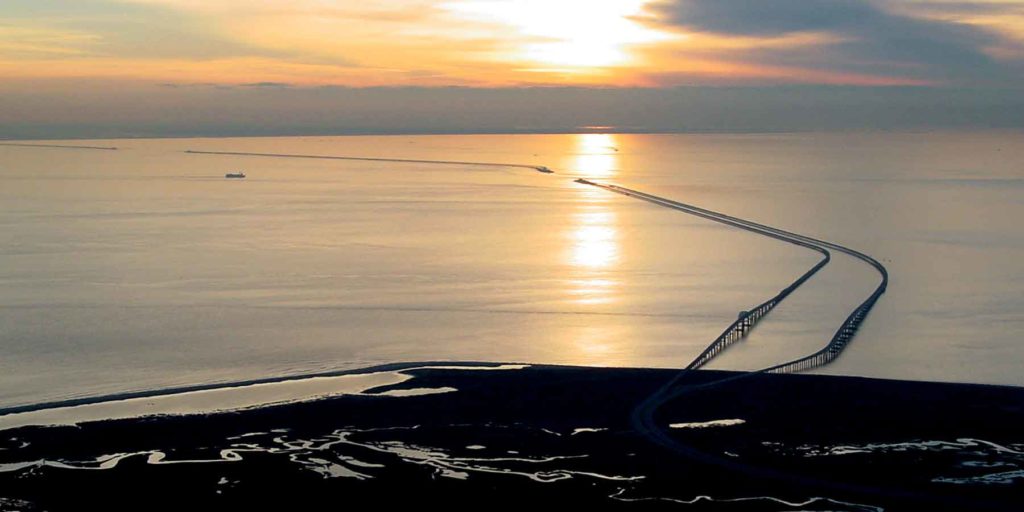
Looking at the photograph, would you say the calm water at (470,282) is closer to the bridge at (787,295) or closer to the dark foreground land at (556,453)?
the bridge at (787,295)

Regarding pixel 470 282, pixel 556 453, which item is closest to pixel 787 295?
pixel 470 282

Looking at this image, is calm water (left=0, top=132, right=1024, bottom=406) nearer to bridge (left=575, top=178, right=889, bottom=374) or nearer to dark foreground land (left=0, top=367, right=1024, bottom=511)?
bridge (left=575, top=178, right=889, bottom=374)

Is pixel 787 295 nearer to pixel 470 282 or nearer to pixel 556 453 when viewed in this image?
pixel 470 282

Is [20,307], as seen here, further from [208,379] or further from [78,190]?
[78,190]

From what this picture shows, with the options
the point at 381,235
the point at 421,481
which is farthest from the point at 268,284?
the point at 421,481

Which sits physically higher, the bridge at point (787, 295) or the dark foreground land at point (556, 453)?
the bridge at point (787, 295)

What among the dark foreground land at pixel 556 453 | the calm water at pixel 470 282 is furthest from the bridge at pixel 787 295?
the dark foreground land at pixel 556 453
